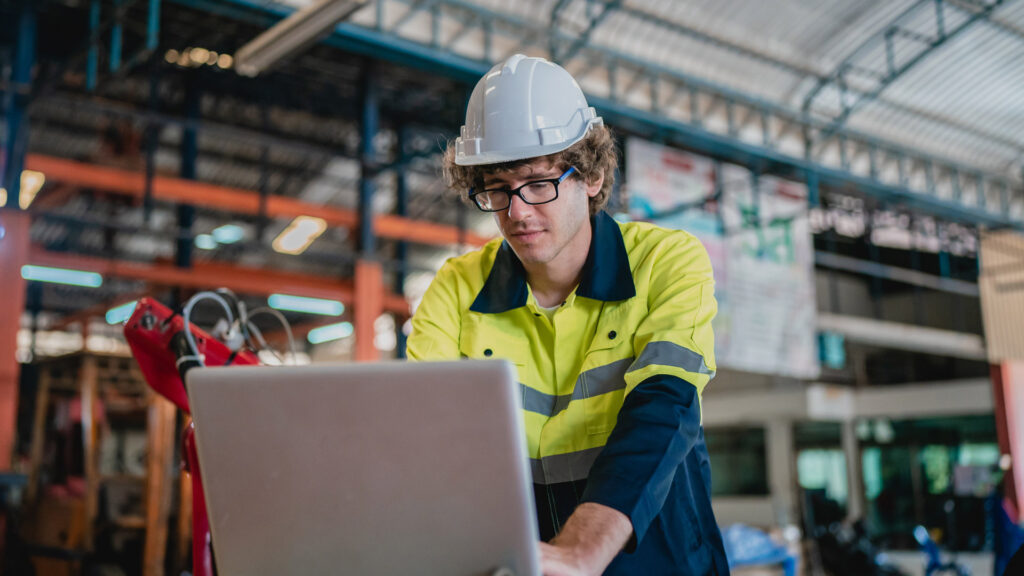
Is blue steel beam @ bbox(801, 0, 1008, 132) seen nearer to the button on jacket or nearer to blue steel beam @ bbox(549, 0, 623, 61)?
blue steel beam @ bbox(549, 0, 623, 61)

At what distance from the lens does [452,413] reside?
0.91 metres

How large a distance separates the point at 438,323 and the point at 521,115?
43 cm

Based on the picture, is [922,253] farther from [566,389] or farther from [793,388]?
[566,389]

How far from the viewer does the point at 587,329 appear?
5.43 ft

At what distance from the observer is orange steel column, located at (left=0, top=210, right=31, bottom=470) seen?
6.66m

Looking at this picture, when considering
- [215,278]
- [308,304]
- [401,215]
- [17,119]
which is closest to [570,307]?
[17,119]

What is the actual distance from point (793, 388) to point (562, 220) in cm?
1818

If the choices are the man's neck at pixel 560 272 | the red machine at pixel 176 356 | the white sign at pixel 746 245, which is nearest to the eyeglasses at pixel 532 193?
the man's neck at pixel 560 272

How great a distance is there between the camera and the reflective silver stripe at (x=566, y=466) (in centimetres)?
154

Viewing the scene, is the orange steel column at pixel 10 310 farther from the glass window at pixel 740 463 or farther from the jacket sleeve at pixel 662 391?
the glass window at pixel 740 463

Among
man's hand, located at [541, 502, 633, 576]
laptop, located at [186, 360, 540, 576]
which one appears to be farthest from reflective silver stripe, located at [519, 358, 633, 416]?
laptop, located at [186, 360, 540, 576]

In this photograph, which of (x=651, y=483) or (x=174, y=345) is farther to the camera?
(x=174, y=345)

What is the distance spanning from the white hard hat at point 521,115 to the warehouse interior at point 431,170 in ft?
13.2

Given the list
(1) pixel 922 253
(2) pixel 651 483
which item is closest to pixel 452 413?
(2) pixel 651 483
